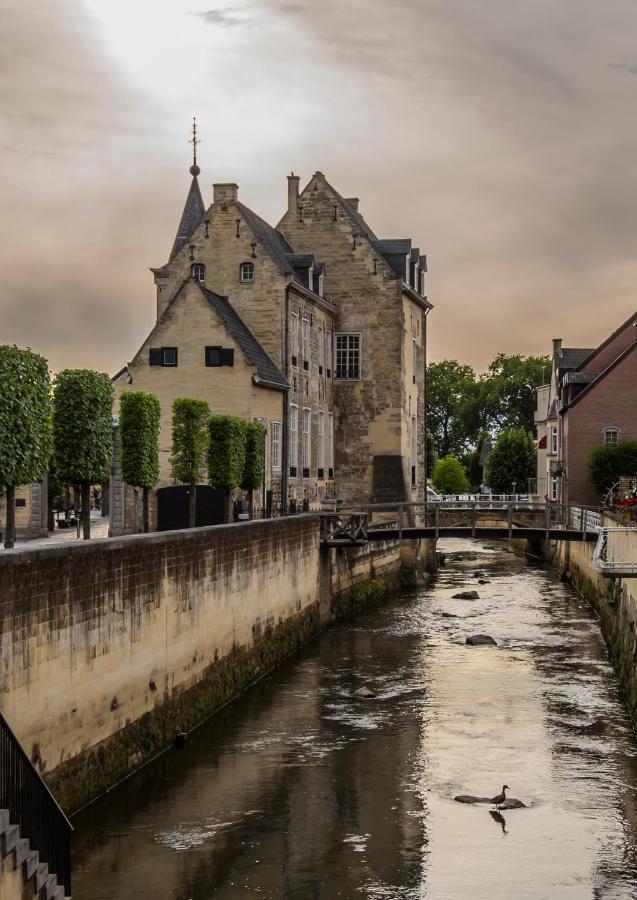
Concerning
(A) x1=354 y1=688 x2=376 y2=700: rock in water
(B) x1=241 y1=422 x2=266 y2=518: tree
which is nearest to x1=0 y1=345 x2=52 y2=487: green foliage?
(A) x1=354 y1=688 x2=376 y2=700: rock in water

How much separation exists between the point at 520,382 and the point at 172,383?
11073 centimetres

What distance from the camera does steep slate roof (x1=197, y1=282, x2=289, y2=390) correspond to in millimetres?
46500

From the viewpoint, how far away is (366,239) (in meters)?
58.1

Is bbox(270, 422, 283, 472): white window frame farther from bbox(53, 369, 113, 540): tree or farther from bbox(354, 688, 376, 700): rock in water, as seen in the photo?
bbox(354, 688, 376, 700): rock in water

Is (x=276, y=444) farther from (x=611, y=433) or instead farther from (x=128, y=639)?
(x=128, y=639)

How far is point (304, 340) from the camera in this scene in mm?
52875

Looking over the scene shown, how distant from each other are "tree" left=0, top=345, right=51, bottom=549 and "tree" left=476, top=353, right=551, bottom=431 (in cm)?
13062

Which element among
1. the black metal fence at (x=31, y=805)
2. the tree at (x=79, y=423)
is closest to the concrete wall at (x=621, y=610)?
the tree at (x=79, y=423)

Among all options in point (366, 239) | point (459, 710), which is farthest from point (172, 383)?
point (459, 710)

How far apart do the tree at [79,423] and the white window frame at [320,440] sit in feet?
84.9

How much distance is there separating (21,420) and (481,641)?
18.3m

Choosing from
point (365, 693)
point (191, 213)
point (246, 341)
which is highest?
point (191, 213)

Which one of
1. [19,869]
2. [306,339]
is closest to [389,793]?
[19,869]

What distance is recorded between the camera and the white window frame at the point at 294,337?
50.9 meters
